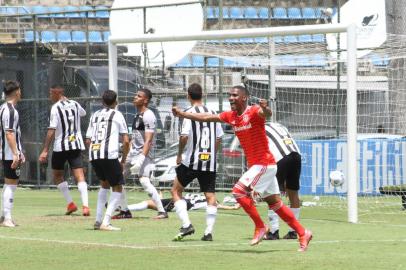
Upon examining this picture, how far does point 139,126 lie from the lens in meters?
19.3

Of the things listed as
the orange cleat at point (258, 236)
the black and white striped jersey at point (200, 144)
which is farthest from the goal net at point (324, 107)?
the orange cleat at point (258, 236)

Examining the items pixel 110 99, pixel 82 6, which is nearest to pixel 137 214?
pixel 110 99

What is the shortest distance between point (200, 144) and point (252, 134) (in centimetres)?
243

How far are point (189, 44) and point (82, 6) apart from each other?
59.6 feet

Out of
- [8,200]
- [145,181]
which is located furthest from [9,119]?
[145,181]

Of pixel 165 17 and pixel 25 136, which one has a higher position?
pixel 165 17

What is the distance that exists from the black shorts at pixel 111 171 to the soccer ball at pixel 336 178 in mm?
7218

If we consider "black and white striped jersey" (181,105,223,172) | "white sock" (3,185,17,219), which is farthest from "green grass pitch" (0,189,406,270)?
"black and white striped jersey" (181,105,223,172)

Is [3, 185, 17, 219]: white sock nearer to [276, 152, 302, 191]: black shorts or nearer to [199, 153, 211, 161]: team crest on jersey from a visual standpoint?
[199, 153, 211, 161]: team crest on jersey

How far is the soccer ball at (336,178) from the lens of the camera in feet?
75.9

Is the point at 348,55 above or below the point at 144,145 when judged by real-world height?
above

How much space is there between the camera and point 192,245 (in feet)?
47.6

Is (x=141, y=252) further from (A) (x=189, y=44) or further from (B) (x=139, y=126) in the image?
(A) (x=189, y=44)

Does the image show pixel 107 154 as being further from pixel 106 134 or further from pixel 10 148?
pixel 10 148
